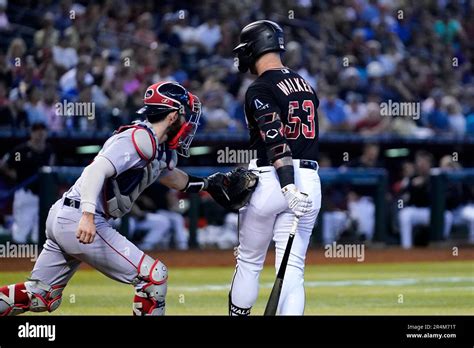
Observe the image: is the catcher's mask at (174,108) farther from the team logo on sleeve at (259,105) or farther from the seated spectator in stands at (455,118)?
the seated spectator in stands at (455,118)

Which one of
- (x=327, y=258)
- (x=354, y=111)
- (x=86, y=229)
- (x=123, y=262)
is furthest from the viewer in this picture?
(x=354, y=111)

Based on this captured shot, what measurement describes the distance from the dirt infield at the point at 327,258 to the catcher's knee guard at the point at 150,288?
22.6 feet

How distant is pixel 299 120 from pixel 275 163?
376mm

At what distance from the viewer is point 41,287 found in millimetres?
6652

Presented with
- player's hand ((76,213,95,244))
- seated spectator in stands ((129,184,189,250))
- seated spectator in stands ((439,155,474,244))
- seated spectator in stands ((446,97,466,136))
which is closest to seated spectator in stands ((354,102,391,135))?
seated spectator in stands ((439,155,474,244))

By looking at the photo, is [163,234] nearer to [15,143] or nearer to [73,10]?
[15,143]

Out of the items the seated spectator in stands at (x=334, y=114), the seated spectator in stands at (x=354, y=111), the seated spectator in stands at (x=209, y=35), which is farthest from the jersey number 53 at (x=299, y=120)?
the seated spectator in stands at (x=209, y=35)

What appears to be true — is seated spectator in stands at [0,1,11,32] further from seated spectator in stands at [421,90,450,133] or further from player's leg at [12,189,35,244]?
seated spectator in stands at [421,90,450,133]

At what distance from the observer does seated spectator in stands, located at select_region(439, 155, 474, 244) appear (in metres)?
16.6

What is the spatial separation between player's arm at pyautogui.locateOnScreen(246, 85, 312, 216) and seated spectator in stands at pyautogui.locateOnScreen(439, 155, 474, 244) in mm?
10236

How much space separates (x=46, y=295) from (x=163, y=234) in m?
7.96

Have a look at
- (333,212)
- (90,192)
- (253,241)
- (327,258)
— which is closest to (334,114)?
(333,212)

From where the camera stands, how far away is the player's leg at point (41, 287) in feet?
21.8

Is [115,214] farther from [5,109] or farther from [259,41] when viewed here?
[5,109]
